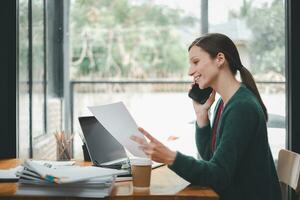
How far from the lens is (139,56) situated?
17.2 ft

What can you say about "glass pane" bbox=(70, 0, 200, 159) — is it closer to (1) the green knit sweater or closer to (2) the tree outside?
(2) the tree outside

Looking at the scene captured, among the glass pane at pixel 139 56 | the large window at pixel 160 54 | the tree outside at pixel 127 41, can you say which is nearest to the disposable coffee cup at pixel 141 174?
the large window at pixel 160 54

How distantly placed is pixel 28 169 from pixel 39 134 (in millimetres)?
1669

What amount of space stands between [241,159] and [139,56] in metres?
3.63

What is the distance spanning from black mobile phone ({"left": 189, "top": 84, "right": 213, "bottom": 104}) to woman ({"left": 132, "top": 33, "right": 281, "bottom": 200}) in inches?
5.0

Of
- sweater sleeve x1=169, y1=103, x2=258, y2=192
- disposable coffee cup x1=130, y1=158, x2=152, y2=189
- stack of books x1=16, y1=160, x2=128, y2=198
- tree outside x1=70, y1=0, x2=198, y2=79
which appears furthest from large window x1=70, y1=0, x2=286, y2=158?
stack of books x1=16, y1=160, x2=128, y2=198

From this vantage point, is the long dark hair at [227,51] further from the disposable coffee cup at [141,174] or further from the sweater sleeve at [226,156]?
the disposable coffee cup at [141,174]

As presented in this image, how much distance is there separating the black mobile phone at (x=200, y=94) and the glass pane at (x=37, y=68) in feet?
3.96

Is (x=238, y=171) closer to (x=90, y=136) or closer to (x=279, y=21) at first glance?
(x=90, y=136)

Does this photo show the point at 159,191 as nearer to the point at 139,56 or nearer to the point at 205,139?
the point at 205,139

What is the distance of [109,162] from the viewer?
80.4 inches

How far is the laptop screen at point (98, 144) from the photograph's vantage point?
6.50 feet

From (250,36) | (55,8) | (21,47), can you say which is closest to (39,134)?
(21,47)

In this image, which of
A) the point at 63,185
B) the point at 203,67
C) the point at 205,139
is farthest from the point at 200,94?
the point at 63,185
